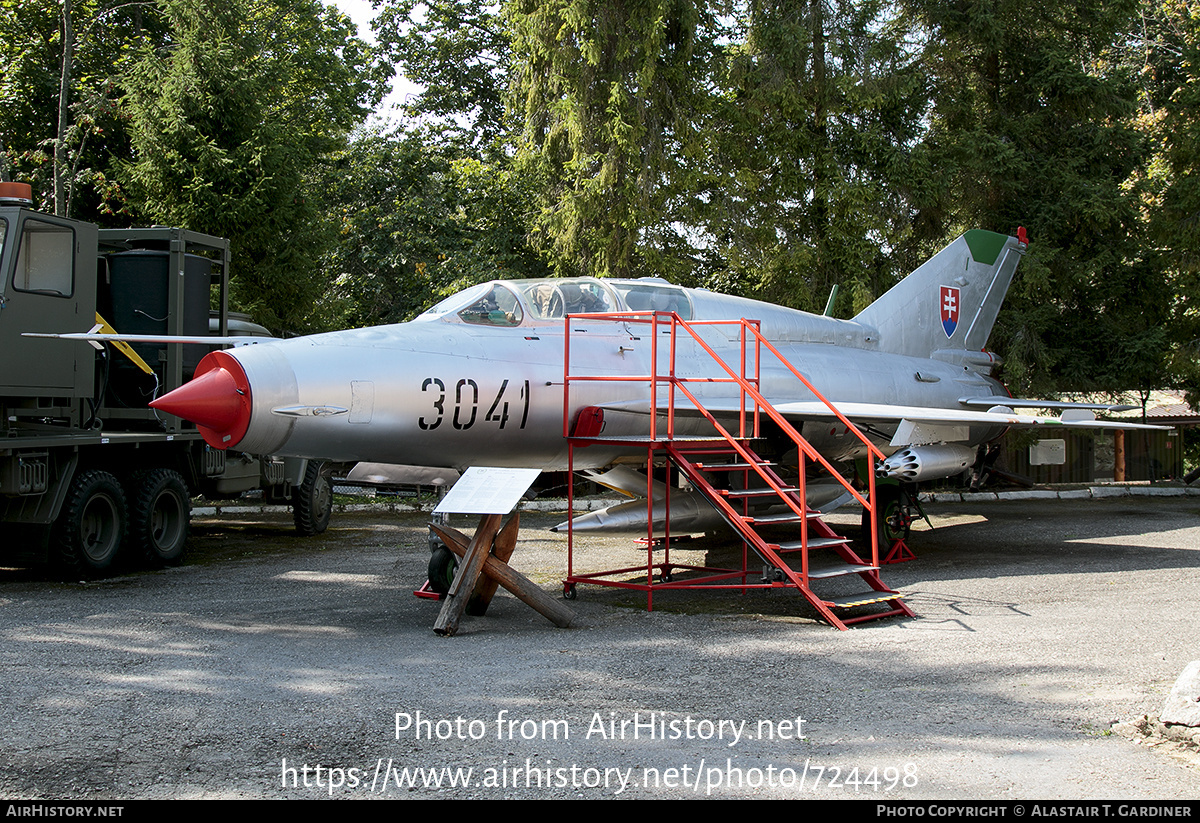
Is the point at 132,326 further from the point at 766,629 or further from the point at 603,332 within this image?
the point at 766,629

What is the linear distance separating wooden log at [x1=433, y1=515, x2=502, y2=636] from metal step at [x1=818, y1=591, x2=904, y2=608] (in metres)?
2.80

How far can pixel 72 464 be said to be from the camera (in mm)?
9477

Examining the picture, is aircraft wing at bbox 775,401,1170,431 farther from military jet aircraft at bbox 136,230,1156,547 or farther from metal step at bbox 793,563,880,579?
metal step at bbox 793,563,880,579

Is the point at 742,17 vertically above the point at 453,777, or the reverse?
the point at 742,17

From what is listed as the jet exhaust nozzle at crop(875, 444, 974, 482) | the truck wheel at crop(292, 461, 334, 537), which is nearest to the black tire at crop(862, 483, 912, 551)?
the jet exhaust nozzle at crop(875, 444, 974, 482)

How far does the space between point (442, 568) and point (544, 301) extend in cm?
267

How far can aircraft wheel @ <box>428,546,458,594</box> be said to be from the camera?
861 cm

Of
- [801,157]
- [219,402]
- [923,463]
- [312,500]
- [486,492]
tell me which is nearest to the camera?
[219,402]

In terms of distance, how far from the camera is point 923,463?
35.1 ft

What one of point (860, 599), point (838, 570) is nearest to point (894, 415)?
point (838, 570)

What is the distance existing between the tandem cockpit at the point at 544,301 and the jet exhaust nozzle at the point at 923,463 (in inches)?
119

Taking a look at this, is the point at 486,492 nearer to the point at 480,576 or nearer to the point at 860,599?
the point at 480,576

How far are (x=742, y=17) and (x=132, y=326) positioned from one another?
14515mm

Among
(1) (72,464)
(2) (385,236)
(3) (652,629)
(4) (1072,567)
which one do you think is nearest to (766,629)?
(3) (652,629)
